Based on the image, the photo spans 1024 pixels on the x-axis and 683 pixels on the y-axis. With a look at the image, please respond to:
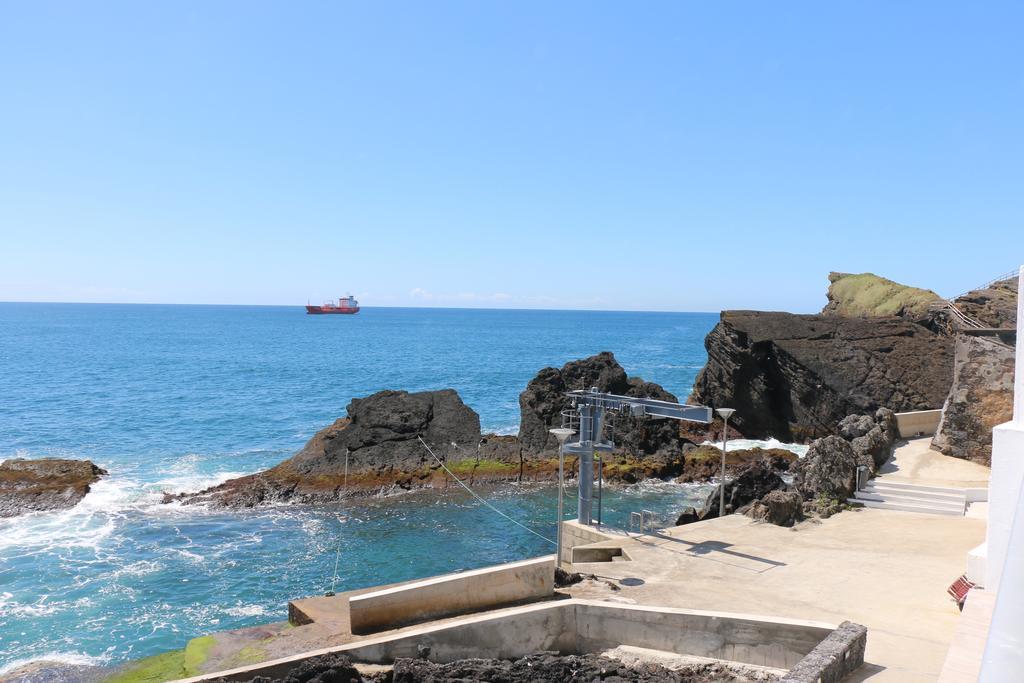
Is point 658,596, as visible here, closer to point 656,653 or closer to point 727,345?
point 656,653

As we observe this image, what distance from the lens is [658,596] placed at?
13930 mm

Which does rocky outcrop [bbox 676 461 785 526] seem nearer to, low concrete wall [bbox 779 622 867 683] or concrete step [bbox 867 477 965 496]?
concrete step [bbox 867 477 965 496]

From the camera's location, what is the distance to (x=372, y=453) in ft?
112

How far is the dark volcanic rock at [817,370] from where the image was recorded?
126 feet

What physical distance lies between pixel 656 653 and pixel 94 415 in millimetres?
51379

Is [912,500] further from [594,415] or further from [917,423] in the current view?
[917,423]

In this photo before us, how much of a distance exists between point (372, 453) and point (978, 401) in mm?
24041

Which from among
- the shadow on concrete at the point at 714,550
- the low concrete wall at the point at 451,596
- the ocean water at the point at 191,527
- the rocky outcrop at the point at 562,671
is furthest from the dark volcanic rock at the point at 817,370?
the rocky outcrop at the point at 562,671

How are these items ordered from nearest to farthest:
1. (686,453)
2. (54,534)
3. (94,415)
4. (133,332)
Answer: (54,534)
(686,453)
(94,415)
(133,332)

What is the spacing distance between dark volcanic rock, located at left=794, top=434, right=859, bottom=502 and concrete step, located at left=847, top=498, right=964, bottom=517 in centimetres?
47

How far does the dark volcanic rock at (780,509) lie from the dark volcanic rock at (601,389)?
14.4 metres

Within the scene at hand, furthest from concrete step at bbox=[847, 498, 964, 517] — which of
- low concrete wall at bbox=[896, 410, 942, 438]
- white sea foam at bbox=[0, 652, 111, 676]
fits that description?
white sea foam at bbox=[0, 652, 111, 676]

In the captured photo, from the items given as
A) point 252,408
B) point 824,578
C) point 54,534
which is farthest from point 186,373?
point 824,578

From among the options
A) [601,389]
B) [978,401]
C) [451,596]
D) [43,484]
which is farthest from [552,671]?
[601,389]
